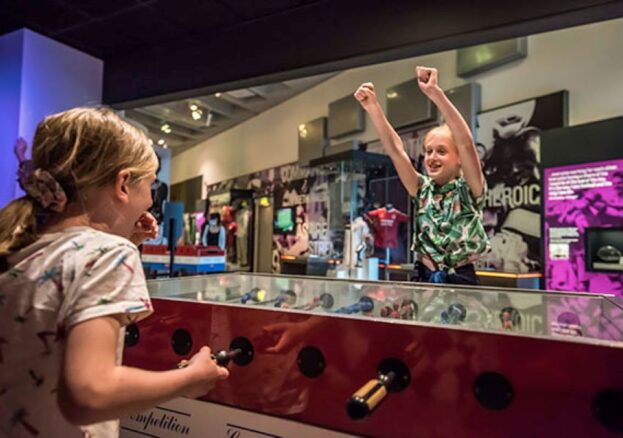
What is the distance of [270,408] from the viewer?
1.16 m

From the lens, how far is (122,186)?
2.45ft

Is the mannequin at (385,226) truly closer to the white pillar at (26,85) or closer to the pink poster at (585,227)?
the pink poster at (585,227)

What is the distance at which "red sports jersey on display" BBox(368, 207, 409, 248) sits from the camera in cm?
534

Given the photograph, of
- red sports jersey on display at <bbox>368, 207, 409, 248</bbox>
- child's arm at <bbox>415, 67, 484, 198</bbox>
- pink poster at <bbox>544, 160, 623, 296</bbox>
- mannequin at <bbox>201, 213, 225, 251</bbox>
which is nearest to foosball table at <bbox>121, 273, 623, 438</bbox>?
child's arm at <bbox>415, 67, 484, 198</bbox>

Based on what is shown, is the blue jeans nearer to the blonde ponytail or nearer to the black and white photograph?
the blonde ponytail

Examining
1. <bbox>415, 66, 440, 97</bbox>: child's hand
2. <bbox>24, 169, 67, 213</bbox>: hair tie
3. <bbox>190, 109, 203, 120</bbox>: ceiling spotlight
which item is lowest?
<bbox>24, 169, 67, 213</bbox>: hair tie

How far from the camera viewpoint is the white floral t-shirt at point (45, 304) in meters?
0.64

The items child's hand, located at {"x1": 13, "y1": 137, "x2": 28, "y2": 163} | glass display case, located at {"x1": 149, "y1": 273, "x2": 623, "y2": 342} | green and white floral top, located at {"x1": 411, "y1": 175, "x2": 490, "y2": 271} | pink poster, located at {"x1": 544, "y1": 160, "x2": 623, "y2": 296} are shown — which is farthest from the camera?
child's hand, located at {"x1": 13, "y1": 137, "x2": 28, "y2": 163}

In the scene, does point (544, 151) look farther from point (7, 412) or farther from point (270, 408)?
point (7, 412)

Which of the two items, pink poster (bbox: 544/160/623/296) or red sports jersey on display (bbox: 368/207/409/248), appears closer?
pink poster (bbox: 544/160/623/296)

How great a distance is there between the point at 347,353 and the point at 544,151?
3371 millimetres

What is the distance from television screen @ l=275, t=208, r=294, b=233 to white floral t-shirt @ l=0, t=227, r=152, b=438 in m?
7.72

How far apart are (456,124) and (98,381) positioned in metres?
1.45

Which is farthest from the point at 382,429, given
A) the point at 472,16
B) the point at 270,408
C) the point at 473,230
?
the point at 472,16
